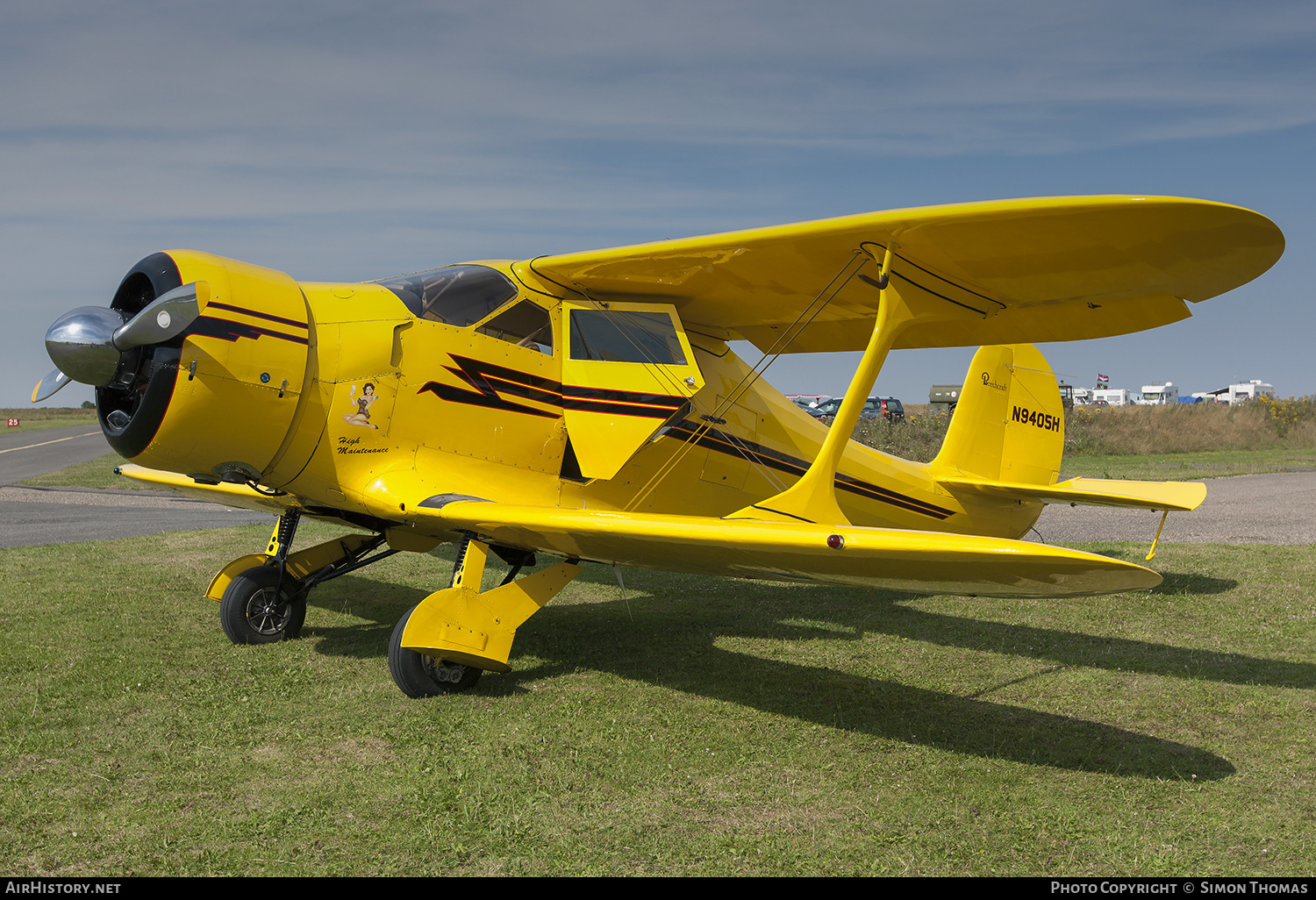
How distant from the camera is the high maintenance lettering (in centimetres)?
856

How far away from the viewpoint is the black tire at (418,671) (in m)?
5.09

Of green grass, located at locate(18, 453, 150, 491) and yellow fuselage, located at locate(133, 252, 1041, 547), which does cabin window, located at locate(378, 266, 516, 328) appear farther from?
green grass, located at locate(18, 453, 150, 491)

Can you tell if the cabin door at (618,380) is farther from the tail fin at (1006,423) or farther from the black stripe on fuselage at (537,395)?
the tail fin at (1006,423)

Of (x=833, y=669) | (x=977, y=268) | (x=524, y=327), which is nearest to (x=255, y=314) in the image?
(x=524, y=327)

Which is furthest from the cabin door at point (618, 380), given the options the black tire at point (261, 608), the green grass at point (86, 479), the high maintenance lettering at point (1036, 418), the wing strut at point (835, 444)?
the green grass at point (86, 479)

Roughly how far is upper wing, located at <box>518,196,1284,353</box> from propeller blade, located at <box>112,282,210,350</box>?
2.04m

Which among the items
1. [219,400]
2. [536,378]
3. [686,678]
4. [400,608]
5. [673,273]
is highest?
[673,273]

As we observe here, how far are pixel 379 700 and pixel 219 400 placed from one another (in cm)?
195

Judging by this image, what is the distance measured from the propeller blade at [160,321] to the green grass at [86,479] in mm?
15818

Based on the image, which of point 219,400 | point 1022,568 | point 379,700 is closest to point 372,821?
point 379,700

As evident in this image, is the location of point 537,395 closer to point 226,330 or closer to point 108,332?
point 226,330

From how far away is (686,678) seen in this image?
229 inches

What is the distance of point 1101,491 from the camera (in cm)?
734
